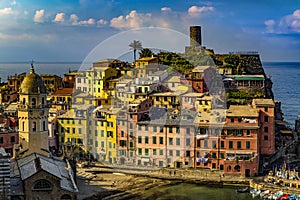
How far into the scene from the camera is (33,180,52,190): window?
32.7m

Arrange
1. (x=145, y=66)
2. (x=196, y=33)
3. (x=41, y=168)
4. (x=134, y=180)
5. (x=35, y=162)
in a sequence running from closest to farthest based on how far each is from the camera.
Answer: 1. (x=41, y=168)
2. (x=35, y=162)
3. (x=134, y=180)
4. (x=145, y=66)
5. (x=196, y=33)

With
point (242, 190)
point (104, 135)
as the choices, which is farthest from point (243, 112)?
point (104, 135)

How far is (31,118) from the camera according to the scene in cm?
3750

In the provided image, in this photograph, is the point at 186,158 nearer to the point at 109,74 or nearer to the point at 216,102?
the point at 216,102

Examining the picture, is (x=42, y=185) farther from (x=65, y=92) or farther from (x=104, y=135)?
(x=65, y=92)

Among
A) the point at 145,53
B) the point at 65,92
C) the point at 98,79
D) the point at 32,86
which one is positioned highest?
the point at 145,53

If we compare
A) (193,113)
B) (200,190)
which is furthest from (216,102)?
(200,190)

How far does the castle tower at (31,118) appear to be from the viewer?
37.5 metres

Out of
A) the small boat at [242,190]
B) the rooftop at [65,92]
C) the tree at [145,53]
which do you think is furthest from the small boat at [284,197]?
the tree at [145,53]

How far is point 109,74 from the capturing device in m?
64.3

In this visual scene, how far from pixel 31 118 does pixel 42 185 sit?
654 cm

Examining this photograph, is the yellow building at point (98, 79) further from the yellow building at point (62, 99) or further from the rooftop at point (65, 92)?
the yellow building at point (62, 99)

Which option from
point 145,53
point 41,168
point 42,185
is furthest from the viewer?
point 145,53

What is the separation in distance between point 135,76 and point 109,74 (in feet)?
11.9
